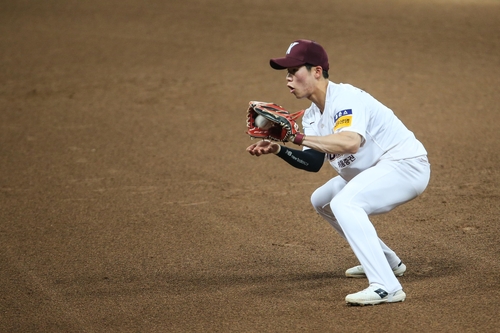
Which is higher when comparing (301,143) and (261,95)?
(301,143)

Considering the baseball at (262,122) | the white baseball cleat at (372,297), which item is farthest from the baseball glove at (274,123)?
the white baseball cleat at (372,297)

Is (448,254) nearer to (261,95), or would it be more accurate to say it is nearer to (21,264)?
(21,264)

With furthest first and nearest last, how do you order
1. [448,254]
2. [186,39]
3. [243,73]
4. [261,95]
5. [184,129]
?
[186,39]
[243,73]
[261,95]
[184,129]
[448,254]

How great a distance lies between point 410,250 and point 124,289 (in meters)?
2.27

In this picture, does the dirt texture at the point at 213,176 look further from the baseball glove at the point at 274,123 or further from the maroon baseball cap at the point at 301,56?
the maroon baseball cap at the point at 301,56

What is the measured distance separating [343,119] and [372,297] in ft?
3.73

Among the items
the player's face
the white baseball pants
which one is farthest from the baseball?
the white baseball pants

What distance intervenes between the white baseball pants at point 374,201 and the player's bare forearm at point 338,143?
295mm

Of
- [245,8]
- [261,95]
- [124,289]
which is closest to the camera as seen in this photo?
[124,289]

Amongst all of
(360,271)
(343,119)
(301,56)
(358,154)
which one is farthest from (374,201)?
(301,56)

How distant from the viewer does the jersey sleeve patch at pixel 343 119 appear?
14.5 feet

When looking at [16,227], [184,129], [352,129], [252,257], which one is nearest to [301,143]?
[352,129]

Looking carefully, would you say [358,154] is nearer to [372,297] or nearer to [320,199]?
Answer: [320,199]

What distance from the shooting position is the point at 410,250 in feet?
18.3
